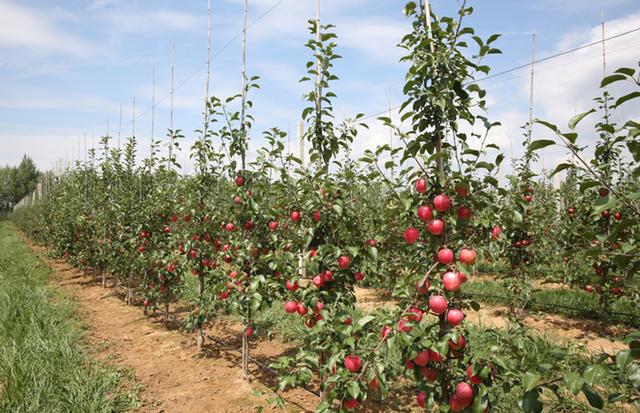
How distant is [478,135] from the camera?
6.95 feet

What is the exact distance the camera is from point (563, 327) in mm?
5934

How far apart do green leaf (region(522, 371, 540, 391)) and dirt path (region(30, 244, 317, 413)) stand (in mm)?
1898

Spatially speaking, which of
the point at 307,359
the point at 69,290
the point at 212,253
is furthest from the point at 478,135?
the point at 69,290

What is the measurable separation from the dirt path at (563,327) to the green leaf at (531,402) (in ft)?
12.4

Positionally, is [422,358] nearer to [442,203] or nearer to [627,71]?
[442,203]

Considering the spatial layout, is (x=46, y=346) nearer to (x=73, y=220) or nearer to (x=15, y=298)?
(x=15, y=298)

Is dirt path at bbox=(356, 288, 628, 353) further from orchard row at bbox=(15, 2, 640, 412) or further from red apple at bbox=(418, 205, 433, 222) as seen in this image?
red apple at bbox=(418, 205, 433, 222)

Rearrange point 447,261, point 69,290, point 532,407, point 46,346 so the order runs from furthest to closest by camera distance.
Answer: point 69,290
point 46,346
point 447,261
point 532,407

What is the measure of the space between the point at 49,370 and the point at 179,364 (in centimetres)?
131

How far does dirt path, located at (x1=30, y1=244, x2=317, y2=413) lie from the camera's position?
3654 mm

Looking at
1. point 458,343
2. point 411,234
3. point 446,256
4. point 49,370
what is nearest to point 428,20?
point 411,234

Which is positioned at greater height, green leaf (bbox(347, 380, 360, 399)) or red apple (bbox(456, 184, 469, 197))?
red apple (bbox(456, 184, 469, 197))

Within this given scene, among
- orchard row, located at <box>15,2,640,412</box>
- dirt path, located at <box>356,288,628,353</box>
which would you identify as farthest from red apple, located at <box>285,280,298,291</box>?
dirt path, located at <box>356,288,628,353</box>

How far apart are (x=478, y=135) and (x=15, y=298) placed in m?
6.83
